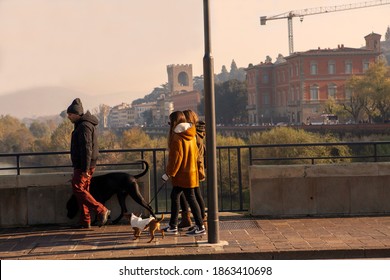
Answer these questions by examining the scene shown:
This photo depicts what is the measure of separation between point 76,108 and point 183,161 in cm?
187

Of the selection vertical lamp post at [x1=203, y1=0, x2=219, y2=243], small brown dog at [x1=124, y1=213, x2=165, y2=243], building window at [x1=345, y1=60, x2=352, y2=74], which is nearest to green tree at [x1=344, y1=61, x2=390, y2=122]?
building window at [x1=345, y1=60, x2=352, y2=74]

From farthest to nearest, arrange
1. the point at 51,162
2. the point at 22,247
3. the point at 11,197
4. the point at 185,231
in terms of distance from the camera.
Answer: the point at 51,162
the point at 11,197
the point at 185,231
the point at 22,247

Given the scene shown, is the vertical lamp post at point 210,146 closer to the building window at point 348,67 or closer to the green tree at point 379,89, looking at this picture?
the green tree at point 379,89

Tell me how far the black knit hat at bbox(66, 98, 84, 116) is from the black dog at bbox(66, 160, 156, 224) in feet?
3.52

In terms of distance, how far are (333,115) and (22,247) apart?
340 feet

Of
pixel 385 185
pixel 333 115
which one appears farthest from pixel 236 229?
pixel 333 115

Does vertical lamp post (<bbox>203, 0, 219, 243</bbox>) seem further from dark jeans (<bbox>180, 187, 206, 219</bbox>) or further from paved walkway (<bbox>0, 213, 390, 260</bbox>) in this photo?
dark jeans (<bbox>180, 187, 206, 219</bbox>)

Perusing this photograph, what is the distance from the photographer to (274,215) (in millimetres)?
10930

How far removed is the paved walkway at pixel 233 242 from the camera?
8.21m


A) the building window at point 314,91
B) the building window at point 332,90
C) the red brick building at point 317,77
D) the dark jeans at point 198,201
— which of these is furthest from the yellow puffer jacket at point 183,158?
the building window at point 332,90

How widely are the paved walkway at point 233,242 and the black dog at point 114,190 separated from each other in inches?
14.3

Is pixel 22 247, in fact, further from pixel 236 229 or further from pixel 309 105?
pixel 309 105

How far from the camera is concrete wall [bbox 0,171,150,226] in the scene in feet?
35.1

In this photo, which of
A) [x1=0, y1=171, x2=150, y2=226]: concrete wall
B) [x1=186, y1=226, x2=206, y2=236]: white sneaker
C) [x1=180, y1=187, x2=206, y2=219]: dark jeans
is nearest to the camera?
[x1=186, y1=226, x2=206, y2=236]: white sneaker
